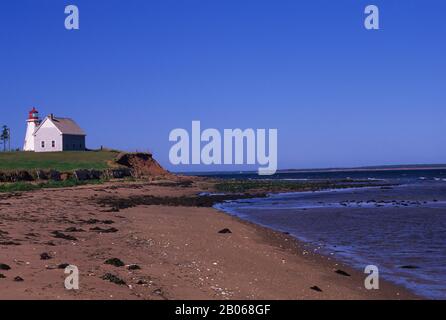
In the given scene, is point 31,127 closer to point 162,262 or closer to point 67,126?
point 67,126

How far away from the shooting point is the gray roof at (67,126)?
82.1 metres

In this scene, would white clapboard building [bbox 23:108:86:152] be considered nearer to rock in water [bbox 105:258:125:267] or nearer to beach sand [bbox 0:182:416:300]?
beach sand [bbox 0:182:416:300]

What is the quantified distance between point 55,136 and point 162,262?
71099mm

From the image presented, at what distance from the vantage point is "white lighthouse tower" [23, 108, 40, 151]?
283 feet

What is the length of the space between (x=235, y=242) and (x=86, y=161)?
5232 centimetres

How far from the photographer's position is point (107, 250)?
1586cm

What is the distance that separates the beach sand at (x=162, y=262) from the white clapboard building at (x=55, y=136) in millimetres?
58692

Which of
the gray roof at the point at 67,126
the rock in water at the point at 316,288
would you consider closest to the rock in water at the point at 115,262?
the rock in water at the point at 316,288

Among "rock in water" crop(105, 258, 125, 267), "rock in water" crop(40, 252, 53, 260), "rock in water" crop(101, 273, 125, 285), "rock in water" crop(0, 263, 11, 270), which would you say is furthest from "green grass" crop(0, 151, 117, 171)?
"rock in water" crop(101, 273, 125, 285)

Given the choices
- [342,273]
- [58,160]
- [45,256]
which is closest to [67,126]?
[58,160]

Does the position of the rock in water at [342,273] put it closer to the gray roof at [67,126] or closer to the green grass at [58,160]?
the green grass at [58,160]
